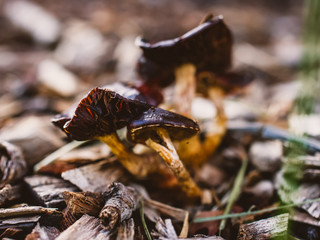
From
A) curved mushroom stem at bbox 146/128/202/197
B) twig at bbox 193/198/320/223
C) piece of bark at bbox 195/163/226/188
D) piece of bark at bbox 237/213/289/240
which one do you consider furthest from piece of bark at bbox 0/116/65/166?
piece of bark at bbox 237/213/289/240

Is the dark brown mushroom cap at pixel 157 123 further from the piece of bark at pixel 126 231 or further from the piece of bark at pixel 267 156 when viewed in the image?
the piece of bark at pixel 267 156

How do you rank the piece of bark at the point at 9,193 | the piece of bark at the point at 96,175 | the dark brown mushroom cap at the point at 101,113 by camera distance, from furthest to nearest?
the piece of bark at the point at 96,175
the piece of bark at the point at 9,193
the dark brown mushroom cap at the point at 101,113

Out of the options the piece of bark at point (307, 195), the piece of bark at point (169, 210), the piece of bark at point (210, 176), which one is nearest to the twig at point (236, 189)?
the piece of bark at point (210, 176)

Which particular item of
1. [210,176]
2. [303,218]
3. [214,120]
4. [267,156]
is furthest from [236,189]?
[214,120]

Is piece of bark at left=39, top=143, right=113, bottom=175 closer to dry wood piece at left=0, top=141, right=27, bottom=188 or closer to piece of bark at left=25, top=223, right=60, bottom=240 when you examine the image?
dry wood piece at left=0, top=141, right=27, bottom=188

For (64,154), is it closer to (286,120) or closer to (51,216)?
(51,216)

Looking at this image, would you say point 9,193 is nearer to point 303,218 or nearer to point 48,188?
point 48,188
